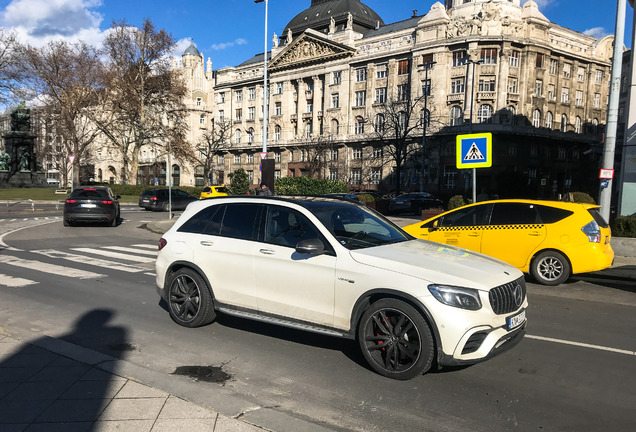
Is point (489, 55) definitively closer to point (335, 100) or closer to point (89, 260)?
point (335, 100)

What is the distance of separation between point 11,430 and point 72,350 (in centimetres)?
169

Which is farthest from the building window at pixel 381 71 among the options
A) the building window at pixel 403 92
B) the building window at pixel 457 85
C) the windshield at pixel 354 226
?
the windshield at pixel 354 226

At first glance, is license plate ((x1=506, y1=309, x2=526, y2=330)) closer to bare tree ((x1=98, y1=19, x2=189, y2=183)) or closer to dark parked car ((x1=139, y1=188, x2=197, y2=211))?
dark parked car ((x1=139, y1=188, x2=197, y2=211))

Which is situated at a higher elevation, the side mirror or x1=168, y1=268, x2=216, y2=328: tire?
the side mirror

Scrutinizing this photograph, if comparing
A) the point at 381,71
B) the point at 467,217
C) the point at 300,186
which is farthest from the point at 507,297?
the point at 381,71

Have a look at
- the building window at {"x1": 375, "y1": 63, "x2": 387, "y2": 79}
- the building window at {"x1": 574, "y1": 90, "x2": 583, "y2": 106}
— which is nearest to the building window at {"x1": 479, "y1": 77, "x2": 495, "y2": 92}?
the building window at {"x1": 375, "y1": 63, "x2": 387, "y2": 79}

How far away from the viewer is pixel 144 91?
163 ft

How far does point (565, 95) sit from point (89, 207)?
61904 millimetres

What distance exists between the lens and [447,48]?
58000 millimetres

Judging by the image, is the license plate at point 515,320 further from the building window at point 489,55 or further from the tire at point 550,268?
the building window at point 489,55

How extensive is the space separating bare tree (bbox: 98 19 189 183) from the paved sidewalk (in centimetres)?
4470

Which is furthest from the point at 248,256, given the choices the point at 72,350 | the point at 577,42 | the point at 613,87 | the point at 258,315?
the point at 577,42

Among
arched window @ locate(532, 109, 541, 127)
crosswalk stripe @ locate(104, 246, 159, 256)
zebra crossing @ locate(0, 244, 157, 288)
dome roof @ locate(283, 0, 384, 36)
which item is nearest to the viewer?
zebra crossing @ locate(0, 244, 157, 288)

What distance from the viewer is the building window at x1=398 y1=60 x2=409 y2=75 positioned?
61.9 metres
